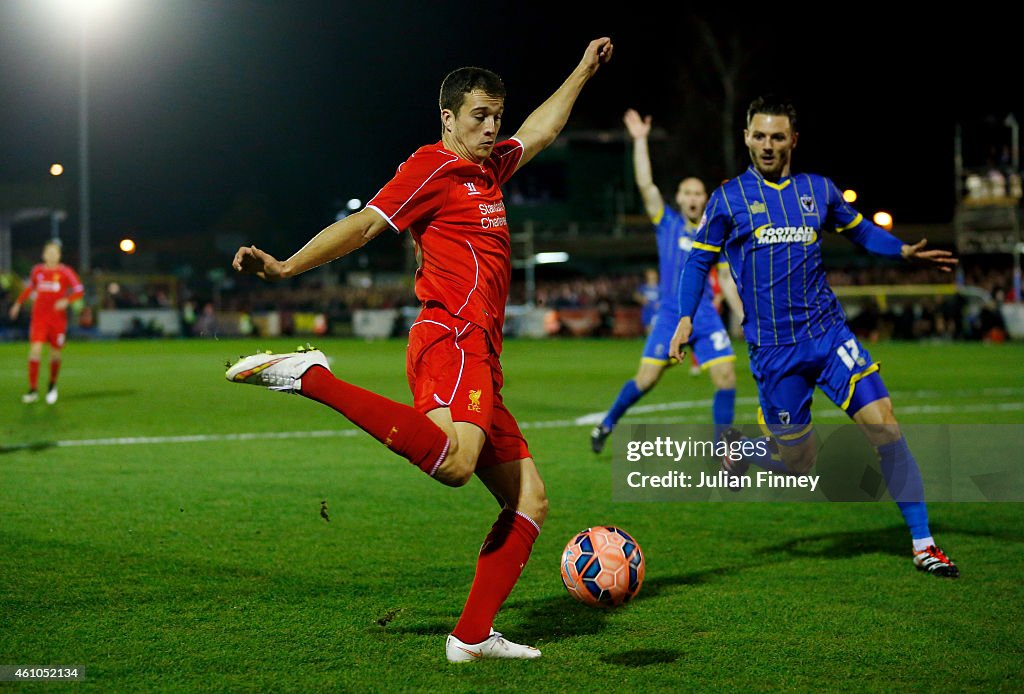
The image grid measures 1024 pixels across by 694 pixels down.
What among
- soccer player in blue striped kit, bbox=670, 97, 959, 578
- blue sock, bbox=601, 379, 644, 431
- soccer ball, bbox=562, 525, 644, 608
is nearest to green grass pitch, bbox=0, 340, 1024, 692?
soccer ball, bbox=562, 525, 644, 608

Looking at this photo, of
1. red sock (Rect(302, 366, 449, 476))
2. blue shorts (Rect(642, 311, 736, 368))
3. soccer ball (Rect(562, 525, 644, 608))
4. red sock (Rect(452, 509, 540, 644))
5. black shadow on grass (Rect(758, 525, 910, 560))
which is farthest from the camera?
blue shorts (Rect(642, 311, 736, 368))

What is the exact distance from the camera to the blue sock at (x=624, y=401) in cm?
1032

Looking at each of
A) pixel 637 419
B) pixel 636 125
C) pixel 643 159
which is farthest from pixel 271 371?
pixel 637 419

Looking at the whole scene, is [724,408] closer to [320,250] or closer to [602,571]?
[602,571]

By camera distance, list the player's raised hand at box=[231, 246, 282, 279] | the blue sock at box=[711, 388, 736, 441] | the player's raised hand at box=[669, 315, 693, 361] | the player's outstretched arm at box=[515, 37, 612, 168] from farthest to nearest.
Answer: the blue sock at box=[711, 388, 736, 441]
the player's raised hand at box=[669, 315, 693, 361]
the player's outstretched arm at box=[515, 37, 612, 168]
the player's raised hand at box=[231, 246, 282, 279]

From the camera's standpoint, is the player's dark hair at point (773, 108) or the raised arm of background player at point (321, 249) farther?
the player's dark hair at point (773, 108)

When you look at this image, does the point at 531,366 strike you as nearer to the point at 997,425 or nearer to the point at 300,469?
the point at 997,425

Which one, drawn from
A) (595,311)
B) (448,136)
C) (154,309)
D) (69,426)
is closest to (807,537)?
(448,136)

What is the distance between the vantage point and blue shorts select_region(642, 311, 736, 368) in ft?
32.9

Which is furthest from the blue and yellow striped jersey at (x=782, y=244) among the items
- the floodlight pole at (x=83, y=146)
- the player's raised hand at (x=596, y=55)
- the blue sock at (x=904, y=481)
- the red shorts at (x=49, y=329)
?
the floodlight pole at (x=83, y=146)

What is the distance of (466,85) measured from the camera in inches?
170

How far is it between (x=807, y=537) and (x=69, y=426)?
8.91 metres

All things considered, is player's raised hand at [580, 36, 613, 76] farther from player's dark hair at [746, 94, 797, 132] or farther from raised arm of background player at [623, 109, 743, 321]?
raised arm of background player at [623, 109, 743, 321]

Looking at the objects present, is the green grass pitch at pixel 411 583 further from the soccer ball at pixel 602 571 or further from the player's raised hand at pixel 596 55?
the player's raised hand at pixel 596 55
